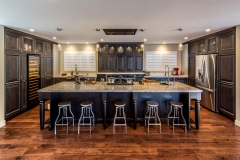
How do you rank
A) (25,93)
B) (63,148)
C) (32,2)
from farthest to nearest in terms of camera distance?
(25,93) < (63,148) < (32,2)

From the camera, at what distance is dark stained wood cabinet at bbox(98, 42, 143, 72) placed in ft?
22.2


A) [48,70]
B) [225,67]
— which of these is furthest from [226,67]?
[48,70]

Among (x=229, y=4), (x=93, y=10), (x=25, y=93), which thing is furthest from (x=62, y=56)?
(x=229, y=4)

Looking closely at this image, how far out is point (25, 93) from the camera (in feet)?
15.3

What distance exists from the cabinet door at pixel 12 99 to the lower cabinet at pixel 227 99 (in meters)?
5.68

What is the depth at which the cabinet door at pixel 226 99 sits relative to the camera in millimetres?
3955

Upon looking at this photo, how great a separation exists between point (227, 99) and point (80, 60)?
573 centimetres

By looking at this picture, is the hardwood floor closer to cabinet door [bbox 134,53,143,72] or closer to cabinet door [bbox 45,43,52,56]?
cabinet door [bbox 45,43,52,56]

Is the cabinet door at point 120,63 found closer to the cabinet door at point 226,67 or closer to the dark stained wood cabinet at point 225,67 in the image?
the dark stained wood cabinet at point 225,67

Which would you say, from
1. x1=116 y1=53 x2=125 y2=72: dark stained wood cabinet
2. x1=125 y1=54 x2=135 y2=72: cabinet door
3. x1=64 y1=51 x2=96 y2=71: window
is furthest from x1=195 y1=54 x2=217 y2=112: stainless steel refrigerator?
x1=64 y1=51 x2=96 y2=71: window

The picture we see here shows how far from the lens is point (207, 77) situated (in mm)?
4805

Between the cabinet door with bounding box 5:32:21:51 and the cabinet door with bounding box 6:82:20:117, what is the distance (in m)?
0.97

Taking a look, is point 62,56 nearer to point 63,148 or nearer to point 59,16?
point 59,16

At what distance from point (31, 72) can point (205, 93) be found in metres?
5.59
